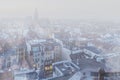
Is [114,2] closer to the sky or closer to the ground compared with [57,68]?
closer to the sky

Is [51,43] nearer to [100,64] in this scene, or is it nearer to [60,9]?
[60,9]

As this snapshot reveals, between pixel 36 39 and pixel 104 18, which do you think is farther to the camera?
pixel 36 39

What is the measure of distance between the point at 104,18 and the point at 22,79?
122 cm

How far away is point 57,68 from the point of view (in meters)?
1.93

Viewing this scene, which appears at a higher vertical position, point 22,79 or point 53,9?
point 53,9

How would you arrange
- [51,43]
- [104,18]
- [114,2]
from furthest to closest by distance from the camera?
[51,43] < [104,18] < [114,2]

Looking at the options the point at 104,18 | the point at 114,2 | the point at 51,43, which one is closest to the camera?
the point at 114,2

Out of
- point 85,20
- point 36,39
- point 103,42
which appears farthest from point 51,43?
point 103,42

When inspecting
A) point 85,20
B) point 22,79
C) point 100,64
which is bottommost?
point 22,79

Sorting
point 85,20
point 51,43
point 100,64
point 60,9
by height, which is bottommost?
point 100,64

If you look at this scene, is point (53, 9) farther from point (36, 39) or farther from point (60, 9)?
point (36, 39)

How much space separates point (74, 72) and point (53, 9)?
81 centimetres

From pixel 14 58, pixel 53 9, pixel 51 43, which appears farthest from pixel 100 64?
pixel 14 58

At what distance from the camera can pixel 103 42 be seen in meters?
2.15
